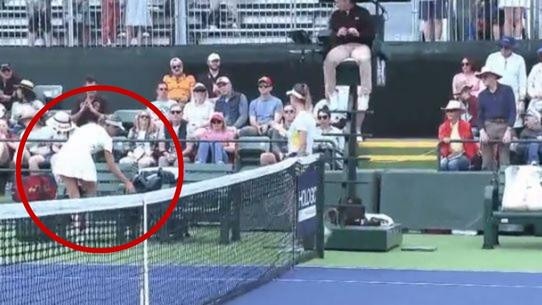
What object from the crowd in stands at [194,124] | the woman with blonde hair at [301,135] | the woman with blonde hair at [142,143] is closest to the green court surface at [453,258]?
the woman with blonde hair at [301,135]

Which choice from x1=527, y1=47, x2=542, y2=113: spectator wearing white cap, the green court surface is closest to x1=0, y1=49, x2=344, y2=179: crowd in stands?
the green court surface

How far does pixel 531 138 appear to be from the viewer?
62.6 feet

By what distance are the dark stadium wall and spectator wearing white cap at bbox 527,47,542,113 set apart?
1981 millimetres

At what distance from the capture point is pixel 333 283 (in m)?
12.9

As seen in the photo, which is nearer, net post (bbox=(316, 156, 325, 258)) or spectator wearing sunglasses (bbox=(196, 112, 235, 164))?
net post (bbox=(316, 156, 325, 258))

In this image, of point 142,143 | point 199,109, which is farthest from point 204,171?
point 199,109

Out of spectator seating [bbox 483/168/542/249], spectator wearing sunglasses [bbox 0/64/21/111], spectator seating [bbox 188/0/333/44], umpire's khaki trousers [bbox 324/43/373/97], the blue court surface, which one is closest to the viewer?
the blue court surface

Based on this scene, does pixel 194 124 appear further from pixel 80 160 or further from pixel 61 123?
pixel 80 160

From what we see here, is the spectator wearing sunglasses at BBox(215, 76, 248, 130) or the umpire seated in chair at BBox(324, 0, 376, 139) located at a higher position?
the umpire seated in chair at BBox(324, 0, 376, 139)

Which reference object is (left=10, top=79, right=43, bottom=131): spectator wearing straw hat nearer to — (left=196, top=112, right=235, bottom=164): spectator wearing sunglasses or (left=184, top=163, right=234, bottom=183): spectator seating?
(left=196, top=112, right=235, bottom=164): spectator wearing sunglasses

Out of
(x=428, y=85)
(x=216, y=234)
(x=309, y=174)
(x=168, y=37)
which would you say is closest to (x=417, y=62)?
(x=428, y=85)

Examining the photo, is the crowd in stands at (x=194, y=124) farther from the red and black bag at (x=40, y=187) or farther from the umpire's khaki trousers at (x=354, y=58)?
the umpire's khaki trousers at (x=354, y=58)

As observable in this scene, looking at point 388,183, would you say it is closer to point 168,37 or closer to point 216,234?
point 216,234

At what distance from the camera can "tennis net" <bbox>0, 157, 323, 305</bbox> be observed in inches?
395
